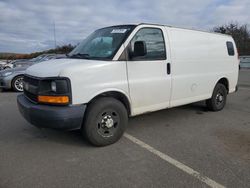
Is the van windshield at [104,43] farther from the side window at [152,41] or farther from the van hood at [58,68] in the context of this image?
the van hood at [58,68]

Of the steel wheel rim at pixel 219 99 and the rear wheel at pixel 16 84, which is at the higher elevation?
the rear wheel at pixel 16 84

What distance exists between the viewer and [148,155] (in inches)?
146

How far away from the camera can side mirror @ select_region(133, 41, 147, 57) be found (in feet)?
13.5

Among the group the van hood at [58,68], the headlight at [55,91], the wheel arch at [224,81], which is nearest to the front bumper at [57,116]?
the headlight at [55,91]

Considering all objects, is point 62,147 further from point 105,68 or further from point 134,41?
point 134,41

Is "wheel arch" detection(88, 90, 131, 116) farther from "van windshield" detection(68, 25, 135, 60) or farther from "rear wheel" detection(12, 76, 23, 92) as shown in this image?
"rear wheel" detection(12, 76, 23, 92)

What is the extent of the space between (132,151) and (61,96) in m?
1.40

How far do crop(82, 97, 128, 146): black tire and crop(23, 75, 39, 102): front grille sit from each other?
90cm

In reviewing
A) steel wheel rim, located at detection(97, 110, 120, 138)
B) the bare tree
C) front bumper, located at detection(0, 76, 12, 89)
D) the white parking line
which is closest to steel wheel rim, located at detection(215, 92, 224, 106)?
the white parking line

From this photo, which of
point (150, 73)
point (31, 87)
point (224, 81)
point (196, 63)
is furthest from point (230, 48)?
point (31, 87)

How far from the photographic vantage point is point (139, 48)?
412 centimetres

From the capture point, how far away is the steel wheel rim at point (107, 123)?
155 inches

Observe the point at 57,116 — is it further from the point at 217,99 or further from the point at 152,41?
the point at 217,99

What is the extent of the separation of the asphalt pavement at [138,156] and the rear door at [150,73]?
640 mm
